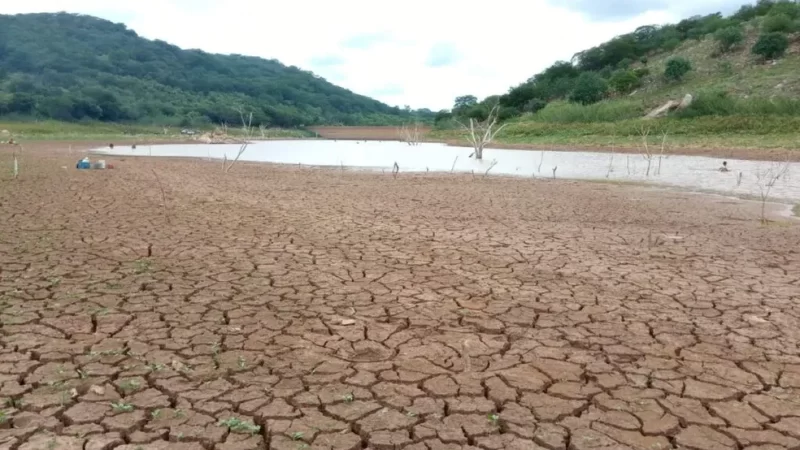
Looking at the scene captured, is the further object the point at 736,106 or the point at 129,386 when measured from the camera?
the point at 736,106

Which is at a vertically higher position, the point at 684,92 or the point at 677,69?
the point at 677,69

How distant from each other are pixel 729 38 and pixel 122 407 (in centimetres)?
5375

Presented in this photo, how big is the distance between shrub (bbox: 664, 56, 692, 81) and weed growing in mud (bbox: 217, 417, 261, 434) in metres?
49.6

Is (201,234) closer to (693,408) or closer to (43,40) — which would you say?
(693,408)

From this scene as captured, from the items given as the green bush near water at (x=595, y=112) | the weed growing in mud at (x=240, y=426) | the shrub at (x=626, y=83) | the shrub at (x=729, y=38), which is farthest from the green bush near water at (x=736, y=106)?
the weed growing in mud at (x=240, y=426)

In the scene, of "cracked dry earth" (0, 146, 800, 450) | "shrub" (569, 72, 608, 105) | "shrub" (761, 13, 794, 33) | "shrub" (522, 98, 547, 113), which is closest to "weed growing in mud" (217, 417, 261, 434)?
"cracked dry earth" (0, 146, 800, 450)

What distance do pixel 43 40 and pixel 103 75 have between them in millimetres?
32404

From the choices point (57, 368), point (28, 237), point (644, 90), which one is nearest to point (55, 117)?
point (644, 90)

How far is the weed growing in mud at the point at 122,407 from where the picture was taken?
2.77 metres

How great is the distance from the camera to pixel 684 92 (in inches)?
1665

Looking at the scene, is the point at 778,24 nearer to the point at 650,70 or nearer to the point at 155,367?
the point at 650,70

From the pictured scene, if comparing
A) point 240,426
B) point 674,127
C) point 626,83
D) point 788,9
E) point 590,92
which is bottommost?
point 240,426

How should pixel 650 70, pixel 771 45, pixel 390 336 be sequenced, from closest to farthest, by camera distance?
pixel 390 336, pixel 771 45, pixel 650 70

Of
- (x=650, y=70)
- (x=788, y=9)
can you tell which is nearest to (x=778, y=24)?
(x=788, y=9)
